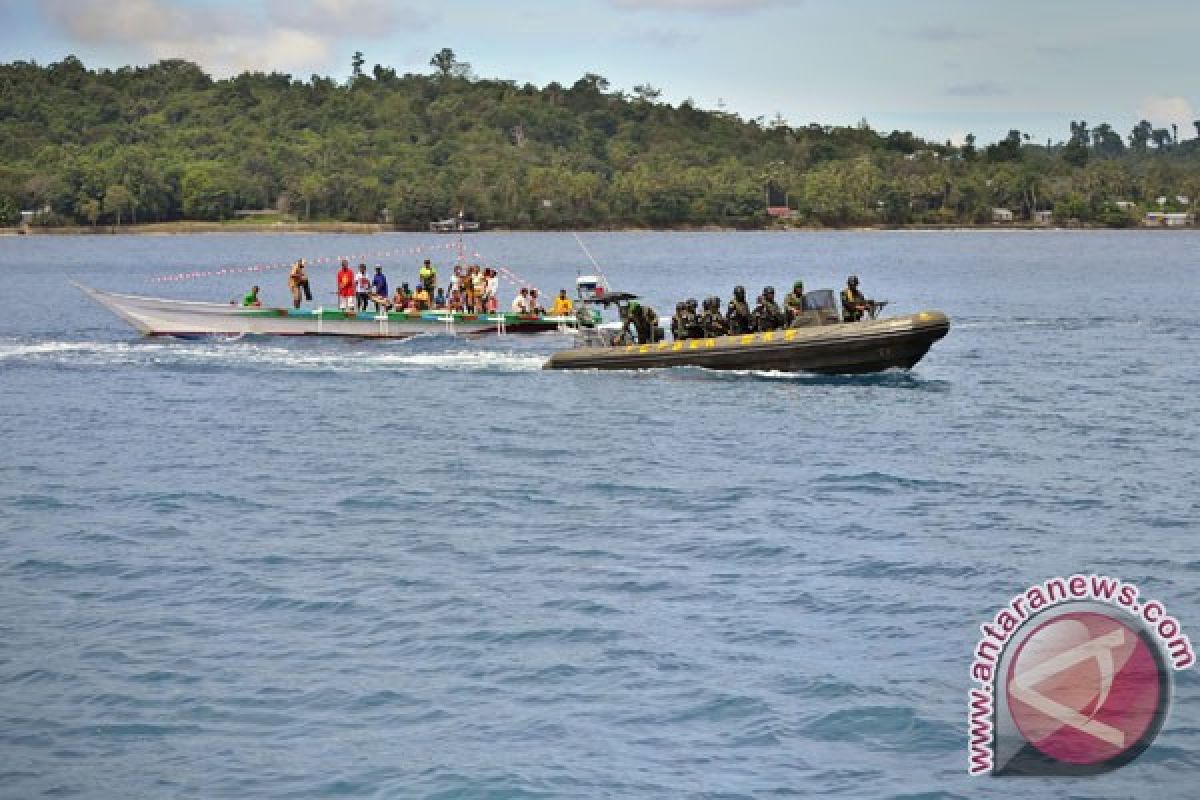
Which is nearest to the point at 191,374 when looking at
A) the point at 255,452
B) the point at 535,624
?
the point at 255,452

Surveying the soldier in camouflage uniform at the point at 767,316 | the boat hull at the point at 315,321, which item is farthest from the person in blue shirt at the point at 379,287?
the soldier in camouflage uniform at the point at 767,316

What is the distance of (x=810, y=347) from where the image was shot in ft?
122

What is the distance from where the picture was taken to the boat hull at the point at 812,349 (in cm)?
3653

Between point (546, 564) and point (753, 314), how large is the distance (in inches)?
663

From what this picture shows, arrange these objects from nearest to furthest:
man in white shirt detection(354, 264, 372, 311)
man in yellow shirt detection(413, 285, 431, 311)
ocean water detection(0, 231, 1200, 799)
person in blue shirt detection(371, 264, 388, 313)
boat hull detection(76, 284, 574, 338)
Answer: ocean water detection(0, 231, 1200, 799) < boat hull detection(76, 284, 574, 338) < man in yellow shirt detection(413, 285, 431, 311) < man in white shirt detection(354, 264, 372, 311) < person in blue shirt detection(371, 264, 388, 313)

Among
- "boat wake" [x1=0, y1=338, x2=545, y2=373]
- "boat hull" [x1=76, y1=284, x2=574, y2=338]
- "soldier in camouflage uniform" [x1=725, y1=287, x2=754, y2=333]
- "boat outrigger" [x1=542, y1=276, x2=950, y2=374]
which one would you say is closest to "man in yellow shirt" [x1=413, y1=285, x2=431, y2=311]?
"boat hull" [x1=76, y1=284, x2=574, y2=338]

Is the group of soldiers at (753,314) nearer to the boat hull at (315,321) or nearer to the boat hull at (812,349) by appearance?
the boat hull at (812,349)

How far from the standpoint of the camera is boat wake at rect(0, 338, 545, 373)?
1734 inches

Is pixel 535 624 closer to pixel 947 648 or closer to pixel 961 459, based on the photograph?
pixel 947 648

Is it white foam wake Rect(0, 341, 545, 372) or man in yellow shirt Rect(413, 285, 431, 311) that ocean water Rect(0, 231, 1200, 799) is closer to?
white foam wake Rect(0, 341, 545, 372)

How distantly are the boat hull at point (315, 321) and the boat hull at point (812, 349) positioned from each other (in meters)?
10.1

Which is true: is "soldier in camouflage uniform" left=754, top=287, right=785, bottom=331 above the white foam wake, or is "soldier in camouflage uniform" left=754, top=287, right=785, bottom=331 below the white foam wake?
above

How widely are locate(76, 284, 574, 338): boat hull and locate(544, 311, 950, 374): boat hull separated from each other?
33.3 ft

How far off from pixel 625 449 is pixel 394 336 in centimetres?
1910
